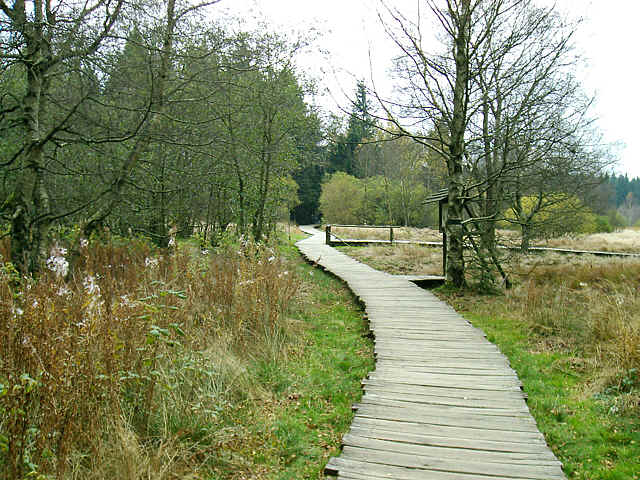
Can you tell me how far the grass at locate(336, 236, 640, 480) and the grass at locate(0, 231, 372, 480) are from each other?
1.79m

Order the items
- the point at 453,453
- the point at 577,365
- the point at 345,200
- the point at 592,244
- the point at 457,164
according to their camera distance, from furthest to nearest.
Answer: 1. the point at 345,200
2. the point at 592,244
3. the point at 457,164
4. the point at 577,365
5. the point at 453,453

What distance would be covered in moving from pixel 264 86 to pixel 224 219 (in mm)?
3796

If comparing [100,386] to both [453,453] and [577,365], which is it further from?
[577,365]

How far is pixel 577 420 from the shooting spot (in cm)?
398

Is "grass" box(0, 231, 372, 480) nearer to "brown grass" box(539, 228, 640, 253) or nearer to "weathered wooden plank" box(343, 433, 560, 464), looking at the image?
"weathered wooden plank" box(343, 433, 560, 464)

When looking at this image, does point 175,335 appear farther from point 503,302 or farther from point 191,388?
point 503,302

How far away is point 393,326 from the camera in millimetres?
6504

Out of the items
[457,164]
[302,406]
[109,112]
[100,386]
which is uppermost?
[109,112]

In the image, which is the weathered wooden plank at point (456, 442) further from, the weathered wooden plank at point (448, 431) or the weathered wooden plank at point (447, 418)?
the weathered wooden plank at point (447, 418)

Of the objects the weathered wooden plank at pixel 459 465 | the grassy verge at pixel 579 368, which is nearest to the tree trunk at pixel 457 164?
the grassy verge at pixel 579 368

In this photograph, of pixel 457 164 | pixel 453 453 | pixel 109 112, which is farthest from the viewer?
pixel 457 164

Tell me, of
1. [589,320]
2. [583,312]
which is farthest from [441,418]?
[583,312]

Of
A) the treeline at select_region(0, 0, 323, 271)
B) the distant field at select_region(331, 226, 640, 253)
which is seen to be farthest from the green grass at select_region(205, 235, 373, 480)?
the distant field at select_region(331, 226, 640, 253)

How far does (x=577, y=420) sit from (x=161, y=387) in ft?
11.4
